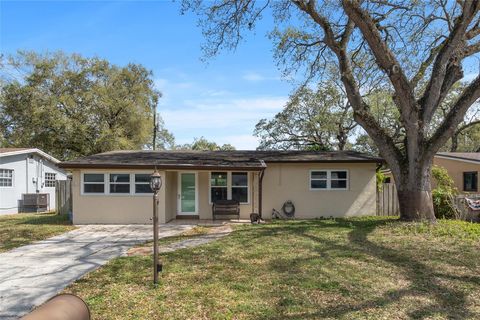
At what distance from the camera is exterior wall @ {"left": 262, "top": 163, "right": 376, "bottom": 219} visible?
52.5 ft

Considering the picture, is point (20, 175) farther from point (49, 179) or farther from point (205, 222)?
point (205, 222)

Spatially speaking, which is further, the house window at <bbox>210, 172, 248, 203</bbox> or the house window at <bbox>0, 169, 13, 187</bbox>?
the house window at <bbox>0, 169, 13, 187</bbox>

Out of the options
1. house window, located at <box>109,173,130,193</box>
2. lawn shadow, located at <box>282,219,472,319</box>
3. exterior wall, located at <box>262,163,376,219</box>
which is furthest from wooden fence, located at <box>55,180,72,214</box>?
lawn shadow, located at <box>282,219,472,319</box>

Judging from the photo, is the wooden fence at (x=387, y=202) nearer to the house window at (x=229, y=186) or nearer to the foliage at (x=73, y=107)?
the house window at (x=229, y=186)

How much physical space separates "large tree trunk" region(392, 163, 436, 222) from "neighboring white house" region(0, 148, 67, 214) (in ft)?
62.2

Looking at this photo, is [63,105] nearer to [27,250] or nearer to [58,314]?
[27,250]

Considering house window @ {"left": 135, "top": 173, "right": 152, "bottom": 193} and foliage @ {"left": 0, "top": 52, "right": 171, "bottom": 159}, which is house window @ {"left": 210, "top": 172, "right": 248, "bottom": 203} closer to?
house window @ {"left": 135, "top": 173, "right": 152, "bottom": 193}

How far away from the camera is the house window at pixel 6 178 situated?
20219mm

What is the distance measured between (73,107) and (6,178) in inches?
360

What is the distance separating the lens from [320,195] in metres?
16.0

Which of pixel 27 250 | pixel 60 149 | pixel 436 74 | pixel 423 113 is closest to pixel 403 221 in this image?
pixel 423 113


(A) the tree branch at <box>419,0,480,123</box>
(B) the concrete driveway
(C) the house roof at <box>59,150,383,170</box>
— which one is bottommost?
(B) the concrete driveway

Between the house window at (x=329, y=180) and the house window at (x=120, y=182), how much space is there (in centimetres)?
740

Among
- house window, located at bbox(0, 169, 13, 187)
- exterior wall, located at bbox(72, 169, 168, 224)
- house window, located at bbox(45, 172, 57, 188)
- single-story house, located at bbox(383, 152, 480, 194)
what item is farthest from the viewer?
house window, located at bbox(45, 172, 57, 188)
